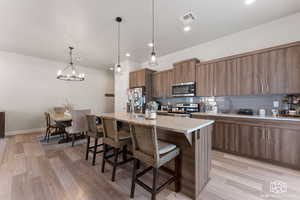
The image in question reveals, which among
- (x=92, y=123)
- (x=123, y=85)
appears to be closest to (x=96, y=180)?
(x=92, y=123)

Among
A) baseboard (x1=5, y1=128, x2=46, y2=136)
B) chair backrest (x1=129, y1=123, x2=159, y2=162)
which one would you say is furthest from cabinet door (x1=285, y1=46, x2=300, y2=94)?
baseboard (x1=5, y1=128, x2=46, y2=136)

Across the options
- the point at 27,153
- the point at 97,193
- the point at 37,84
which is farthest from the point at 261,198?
the point at 37,84

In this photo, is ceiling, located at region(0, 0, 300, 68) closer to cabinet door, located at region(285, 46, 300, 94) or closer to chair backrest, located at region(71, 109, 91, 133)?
cabinet door, located at region(285, 46, 300, 94)

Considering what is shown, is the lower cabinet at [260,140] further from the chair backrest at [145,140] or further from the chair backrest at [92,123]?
the chair backrest at [92,123]

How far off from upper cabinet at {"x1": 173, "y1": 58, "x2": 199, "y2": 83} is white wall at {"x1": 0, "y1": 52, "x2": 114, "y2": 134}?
4.86 metres

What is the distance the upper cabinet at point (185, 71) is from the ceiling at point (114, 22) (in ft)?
2.08

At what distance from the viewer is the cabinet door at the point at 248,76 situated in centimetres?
267

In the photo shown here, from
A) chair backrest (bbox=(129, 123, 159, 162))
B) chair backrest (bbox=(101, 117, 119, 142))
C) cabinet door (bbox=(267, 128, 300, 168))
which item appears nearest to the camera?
chair backrest (bbox=(129, 123, 159, 162))

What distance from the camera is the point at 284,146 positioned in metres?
2.26

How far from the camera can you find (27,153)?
294cm

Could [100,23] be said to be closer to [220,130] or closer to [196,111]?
[196,111]

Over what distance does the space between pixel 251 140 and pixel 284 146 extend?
0.47 m

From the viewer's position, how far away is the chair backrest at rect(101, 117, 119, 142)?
6.28 ft

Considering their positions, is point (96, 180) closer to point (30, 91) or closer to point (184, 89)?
point (184, 89)
